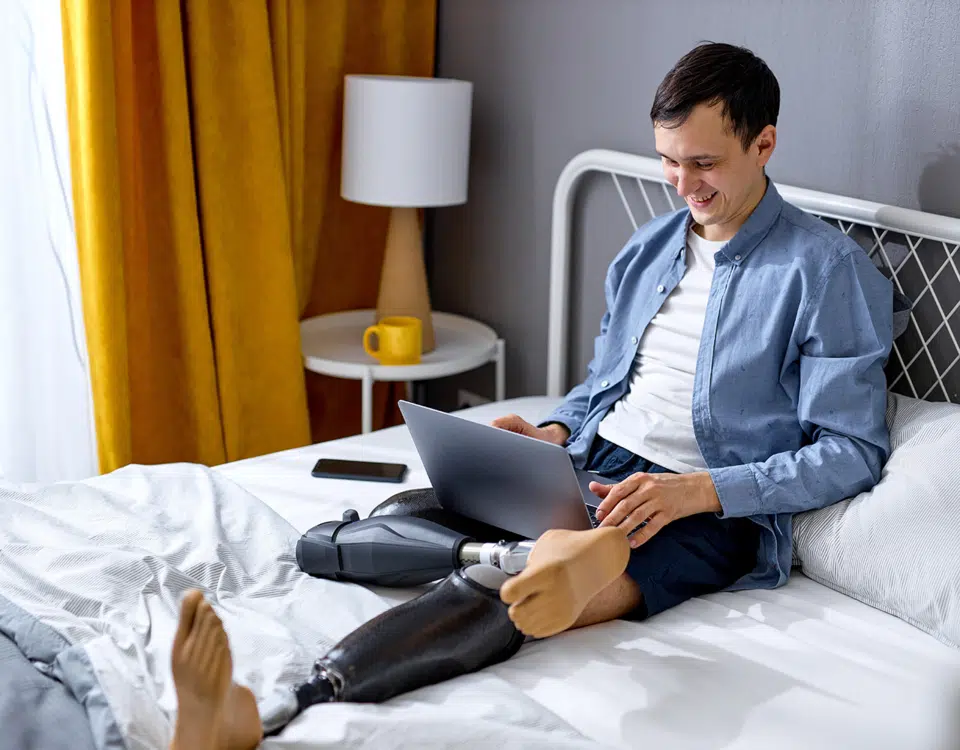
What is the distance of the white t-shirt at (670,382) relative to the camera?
1.59m

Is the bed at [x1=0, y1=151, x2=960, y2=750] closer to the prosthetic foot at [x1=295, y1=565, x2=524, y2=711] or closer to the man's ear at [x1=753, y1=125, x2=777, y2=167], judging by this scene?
the prosthetic foot at [x1=295, y1=565, x2=524, y2=711]

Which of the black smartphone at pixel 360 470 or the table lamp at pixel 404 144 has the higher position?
the table lamp at pixel 404 144

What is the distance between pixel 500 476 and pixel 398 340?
0.88 m

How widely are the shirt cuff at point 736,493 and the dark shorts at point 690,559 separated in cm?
6

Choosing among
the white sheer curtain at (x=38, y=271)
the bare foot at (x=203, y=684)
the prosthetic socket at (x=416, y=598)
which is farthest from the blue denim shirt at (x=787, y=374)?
the white sheer curtain at (x=38, y=271)

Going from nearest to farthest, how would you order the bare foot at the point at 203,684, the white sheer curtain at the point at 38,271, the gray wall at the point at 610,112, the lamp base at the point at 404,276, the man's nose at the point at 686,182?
1. the bare foot at the point at 203,684
2. the man's nose at the point at 686,182
3. the gray wall at the point at 610,112
4. the white sheer curtain at the point at 38,271
5. the lamp base at the point at 404,276

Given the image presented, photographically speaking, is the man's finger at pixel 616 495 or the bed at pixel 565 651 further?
the man's finger at pixel 616 495

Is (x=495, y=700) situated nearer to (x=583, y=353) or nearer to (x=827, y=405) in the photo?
(x=827, y=405)

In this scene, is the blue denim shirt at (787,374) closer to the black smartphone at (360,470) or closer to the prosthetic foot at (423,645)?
the prosthetic foot at (423,645)

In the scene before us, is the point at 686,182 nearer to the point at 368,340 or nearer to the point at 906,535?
the point at 906,535

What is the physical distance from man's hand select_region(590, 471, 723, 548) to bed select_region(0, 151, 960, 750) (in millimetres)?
129

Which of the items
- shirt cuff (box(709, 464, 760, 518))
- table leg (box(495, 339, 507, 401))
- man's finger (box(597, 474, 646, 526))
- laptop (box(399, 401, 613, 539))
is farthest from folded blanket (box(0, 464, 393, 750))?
table leg (box(495, 339, 507, 401))

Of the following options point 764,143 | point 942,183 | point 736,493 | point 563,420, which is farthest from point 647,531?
point 942,183

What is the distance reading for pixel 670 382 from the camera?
1637mm
